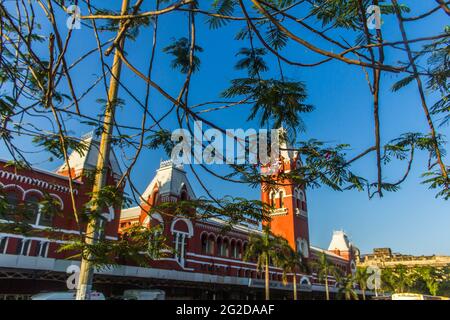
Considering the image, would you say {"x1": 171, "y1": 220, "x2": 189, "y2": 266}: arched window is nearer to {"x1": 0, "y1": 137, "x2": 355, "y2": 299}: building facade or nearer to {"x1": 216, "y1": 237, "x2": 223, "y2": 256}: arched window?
{"x1": 0, "y1": 137, "x2": 355, "y2": 299}: building facade

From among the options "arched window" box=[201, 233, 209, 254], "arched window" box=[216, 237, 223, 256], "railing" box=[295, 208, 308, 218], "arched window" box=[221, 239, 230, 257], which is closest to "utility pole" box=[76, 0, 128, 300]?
"arched window" box=[201, 233, 209, 254]

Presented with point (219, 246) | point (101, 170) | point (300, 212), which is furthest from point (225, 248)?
point (101, 170)

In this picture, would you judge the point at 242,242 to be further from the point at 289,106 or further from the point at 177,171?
the point at 289,106

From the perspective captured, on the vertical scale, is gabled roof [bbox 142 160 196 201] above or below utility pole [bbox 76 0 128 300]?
above

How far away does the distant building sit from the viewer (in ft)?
222

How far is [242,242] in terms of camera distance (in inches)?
1133

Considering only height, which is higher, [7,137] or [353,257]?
[353,257]

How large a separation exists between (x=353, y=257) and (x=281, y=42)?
4998 centimetres

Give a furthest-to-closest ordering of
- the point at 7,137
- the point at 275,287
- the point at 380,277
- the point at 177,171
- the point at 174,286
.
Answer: the point at 380,277, the point at 275,287, the point at 177,171, the point at 174,286, the point at 7,137

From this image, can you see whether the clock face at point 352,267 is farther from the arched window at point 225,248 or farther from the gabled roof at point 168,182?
the gabled roof at point 168,182

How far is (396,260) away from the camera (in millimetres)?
74438

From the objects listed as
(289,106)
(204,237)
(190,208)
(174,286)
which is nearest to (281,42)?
(289,106)

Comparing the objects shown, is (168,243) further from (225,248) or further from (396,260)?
(396,260)
